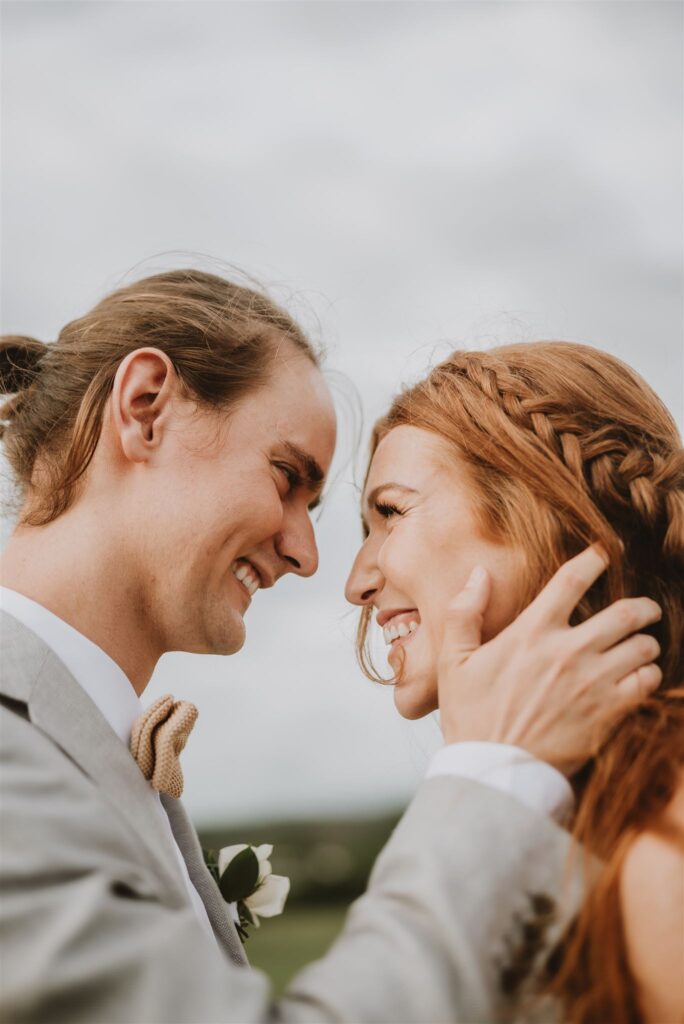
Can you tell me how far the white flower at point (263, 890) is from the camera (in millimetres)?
4320

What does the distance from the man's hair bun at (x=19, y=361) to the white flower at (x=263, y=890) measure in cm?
204

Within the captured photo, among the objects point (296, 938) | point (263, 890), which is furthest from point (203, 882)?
point (296, 938)

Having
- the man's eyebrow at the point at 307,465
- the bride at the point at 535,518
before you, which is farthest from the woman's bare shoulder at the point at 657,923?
the man's eyebrow at the point at 307,465

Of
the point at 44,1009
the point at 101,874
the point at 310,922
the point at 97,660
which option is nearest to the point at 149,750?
the point at 97,660

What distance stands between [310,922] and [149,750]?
50.7 meters

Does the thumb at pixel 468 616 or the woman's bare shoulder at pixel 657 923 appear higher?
the thumb at pixel 468 616

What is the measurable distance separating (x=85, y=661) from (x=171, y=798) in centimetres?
74

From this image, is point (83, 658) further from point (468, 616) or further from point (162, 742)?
point (468, 616)

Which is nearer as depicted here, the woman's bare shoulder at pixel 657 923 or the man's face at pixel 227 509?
the woman's bare shoulder at pixel 657 923

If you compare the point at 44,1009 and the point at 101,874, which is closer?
the point at 44,1009

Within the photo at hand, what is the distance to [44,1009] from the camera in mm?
2295

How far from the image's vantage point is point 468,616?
3203 mm

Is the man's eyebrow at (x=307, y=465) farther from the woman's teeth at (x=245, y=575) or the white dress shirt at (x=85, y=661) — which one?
the white dress shirt at (x=85, y=661)

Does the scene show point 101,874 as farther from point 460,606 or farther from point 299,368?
point 299,368
